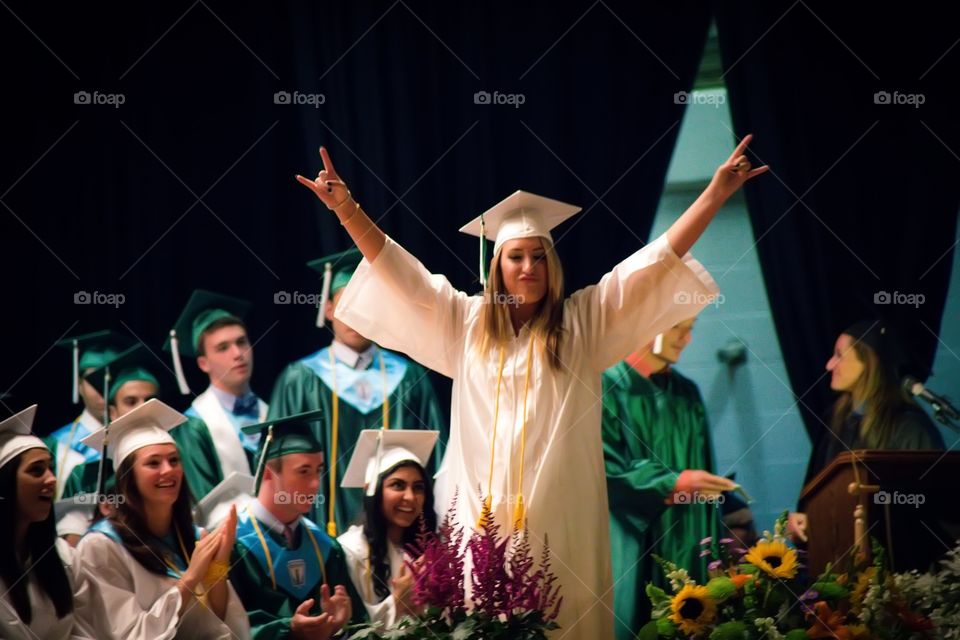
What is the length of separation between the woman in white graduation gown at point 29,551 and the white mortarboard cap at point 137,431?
38 cm

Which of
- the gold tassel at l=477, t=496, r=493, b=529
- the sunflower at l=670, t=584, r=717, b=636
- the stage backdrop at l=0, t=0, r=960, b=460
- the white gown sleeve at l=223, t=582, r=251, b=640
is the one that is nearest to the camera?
the gold tassel at l=477, t=496, r=493, b=529

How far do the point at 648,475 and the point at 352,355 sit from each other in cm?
174

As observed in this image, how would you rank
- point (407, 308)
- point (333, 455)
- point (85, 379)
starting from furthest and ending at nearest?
point (85, 379) < point (333, 455) < point (407, 308)

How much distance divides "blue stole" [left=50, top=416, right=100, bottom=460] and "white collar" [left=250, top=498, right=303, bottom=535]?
1.06m

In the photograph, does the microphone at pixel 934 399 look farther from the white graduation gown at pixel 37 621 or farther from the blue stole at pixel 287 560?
the white graduation gown at pixel 37 621

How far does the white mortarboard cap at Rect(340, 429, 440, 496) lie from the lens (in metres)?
6.90

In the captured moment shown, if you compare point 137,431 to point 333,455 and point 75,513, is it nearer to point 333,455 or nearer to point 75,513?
point 75,513

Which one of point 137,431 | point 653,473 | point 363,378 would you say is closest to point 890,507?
point 653,473

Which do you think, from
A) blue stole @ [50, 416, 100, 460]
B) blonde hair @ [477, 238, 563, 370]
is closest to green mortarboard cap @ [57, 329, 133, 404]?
blue stole @ [50, 416, 100, 460]

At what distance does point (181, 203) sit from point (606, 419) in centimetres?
265

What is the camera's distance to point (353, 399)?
24.6ft

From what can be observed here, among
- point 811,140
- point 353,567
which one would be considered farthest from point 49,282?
point 811,140

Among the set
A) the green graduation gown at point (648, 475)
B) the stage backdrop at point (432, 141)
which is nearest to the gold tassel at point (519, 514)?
the green graduation gown at point (648, 475)

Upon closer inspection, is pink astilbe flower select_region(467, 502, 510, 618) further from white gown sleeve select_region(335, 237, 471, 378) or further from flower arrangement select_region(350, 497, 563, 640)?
white gown sleeve select_region(335, 237, 471, 378)
